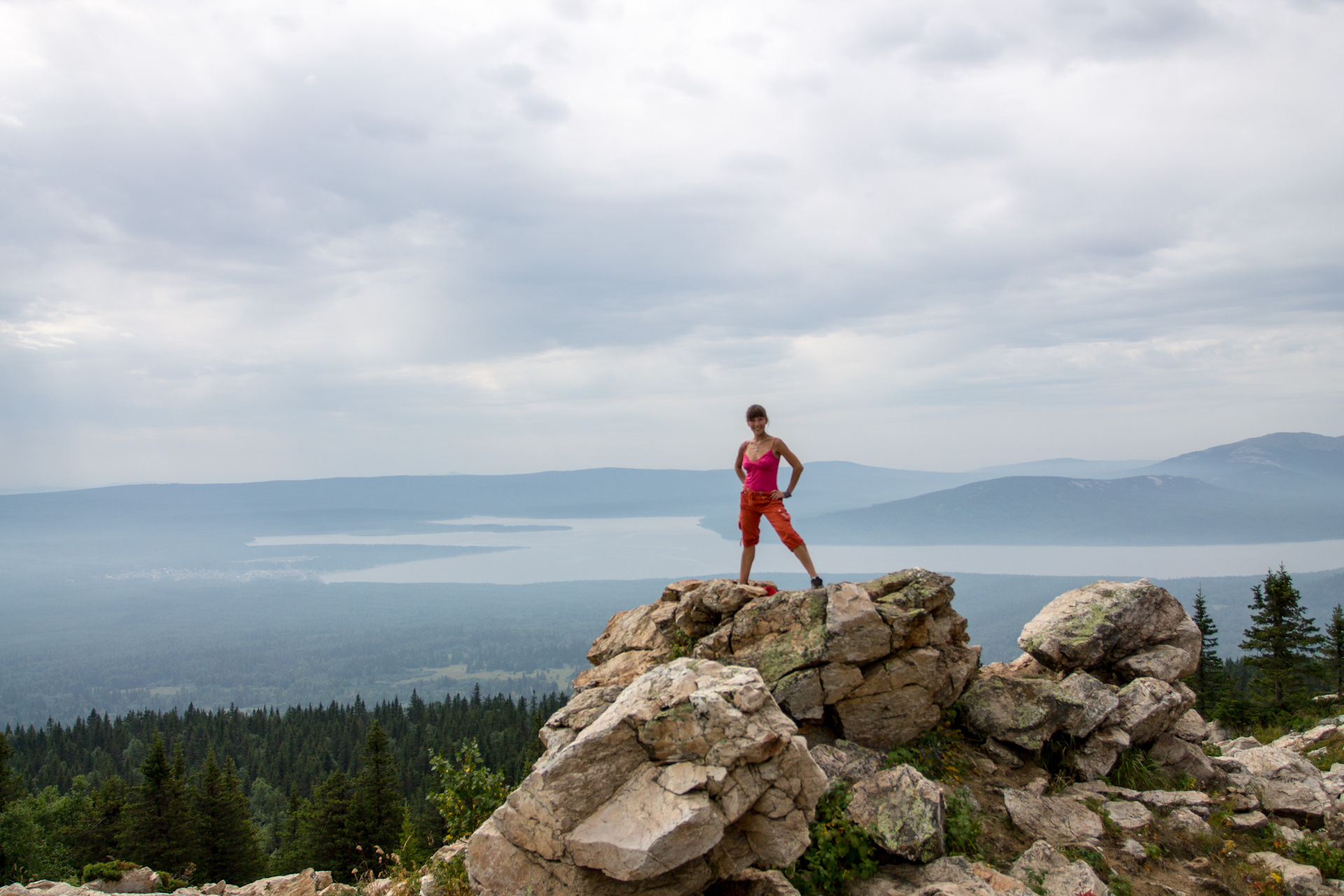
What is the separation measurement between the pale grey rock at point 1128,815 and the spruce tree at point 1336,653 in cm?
5163

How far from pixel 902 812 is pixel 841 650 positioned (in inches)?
138

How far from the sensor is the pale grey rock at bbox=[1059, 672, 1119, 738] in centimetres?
1527

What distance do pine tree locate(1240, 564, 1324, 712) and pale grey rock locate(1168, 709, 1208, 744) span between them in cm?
3988

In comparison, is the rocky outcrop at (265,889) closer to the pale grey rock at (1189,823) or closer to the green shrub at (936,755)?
the green shrub at (936,755)

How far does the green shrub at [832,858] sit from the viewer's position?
35.9 feet

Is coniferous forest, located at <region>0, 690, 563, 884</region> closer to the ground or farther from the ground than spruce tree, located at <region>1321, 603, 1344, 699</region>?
closer to the ground

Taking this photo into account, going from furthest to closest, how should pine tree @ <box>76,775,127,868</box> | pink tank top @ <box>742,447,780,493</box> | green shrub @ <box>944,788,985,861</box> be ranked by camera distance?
1. pine tree @ <box>76,775,127,868</box>
2. pink tank top @ <box>742,447,780,493</box>
3. green shrub @ <box>944,788,985,861</box>

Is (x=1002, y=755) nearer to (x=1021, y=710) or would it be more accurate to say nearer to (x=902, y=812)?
(x=1021, y=710)

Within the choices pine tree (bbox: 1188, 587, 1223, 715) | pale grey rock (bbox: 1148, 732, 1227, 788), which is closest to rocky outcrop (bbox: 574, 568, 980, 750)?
pale grey rock (bbox: 1148, 732, 1227, 788)

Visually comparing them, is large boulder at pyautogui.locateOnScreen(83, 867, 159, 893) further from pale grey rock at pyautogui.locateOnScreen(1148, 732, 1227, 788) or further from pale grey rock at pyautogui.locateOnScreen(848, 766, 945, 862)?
pale grey rock at pyautogui.locateOnScreen(1148, 732, 1227, 788)

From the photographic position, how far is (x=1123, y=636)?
58.1ft

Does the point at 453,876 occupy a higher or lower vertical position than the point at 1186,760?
lower

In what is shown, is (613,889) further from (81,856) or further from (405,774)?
(405,774)

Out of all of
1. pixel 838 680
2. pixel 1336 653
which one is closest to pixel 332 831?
pixel 838 680
